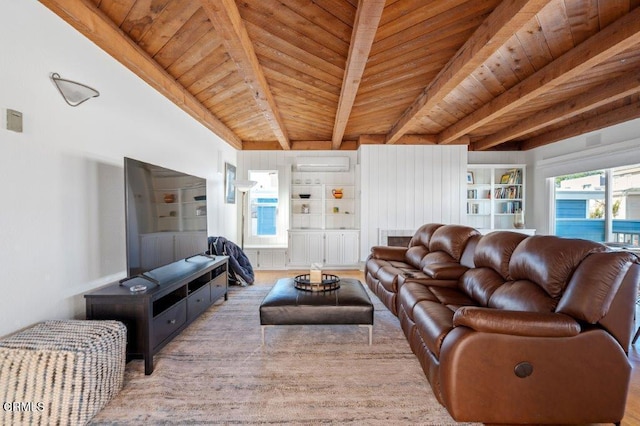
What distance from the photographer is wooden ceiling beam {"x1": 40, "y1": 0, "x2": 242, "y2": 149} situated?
6.27 ft

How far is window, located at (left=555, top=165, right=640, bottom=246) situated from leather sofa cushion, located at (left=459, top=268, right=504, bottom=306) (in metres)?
3.38

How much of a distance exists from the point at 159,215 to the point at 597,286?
311cm

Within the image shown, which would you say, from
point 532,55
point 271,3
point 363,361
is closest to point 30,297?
point 363,361

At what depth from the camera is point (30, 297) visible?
1.77 m

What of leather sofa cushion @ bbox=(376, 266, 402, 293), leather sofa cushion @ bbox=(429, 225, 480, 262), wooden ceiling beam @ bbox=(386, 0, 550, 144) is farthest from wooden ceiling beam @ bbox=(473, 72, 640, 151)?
leather sofa cushion @ bbox=(376, 266, 402, 293)

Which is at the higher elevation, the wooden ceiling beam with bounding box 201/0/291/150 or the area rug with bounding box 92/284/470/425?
the wooden ceiling beam with bounding box 201/0/291/150

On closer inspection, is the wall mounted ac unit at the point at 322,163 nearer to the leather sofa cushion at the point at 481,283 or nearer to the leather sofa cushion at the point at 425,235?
the leather sofa cushion at the point at 425,235

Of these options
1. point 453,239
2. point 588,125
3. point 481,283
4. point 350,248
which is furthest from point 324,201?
point 588,125

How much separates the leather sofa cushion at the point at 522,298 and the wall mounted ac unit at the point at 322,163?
4.21 m

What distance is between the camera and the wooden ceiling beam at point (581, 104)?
10.5 ft

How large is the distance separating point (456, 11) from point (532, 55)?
1177 millimetres

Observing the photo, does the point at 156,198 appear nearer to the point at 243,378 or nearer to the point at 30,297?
the point at 30,297

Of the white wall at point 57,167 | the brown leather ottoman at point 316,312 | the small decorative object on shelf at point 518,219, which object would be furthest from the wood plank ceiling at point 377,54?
the brown leather ottoman at point 316,312

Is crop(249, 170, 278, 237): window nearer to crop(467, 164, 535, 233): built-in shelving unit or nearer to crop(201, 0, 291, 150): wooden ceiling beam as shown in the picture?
crop(201, 0, 291, 150): wooden ceiling beam
